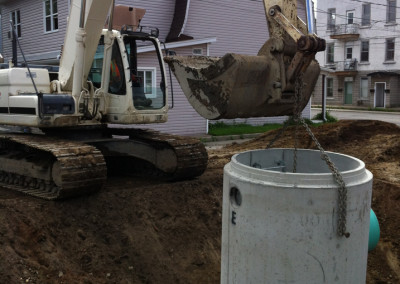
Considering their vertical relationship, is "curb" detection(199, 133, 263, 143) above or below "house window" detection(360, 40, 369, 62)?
below

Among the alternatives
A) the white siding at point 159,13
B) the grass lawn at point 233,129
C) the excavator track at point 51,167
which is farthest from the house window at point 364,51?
the excavator track at point 51,167

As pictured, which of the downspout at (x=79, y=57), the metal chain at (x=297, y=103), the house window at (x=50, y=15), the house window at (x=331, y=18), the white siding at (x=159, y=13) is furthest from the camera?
the house window at (x=331, y=18)

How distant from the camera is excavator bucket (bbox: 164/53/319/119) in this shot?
4402 mm

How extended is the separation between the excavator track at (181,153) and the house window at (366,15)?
119 feet

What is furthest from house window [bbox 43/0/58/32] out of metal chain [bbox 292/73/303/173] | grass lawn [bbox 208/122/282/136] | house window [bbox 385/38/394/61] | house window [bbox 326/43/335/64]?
house window [bbox 326/43/335/64]

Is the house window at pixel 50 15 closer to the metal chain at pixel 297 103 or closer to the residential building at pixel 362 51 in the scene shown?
the metal chain at pixel 297 103

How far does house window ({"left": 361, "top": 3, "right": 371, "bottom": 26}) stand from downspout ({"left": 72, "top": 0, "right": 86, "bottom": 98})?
37.5 metres

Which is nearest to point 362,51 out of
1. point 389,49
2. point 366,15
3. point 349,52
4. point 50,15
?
point 349,52

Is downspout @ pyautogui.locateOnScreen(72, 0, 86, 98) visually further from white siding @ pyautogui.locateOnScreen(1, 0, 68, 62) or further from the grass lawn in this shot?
the grass lawn

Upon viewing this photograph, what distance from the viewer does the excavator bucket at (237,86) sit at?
4402mm

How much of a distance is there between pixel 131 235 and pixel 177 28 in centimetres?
1309

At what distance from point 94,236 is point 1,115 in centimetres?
330

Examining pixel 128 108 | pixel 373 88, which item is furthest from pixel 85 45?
pixel 373 88

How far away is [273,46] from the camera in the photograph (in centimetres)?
461
